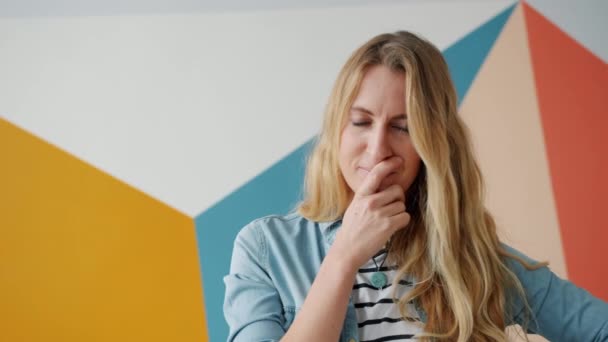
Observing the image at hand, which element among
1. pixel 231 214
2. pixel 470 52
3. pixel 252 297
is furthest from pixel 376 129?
pixel 470 52

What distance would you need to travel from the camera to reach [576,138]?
240cm

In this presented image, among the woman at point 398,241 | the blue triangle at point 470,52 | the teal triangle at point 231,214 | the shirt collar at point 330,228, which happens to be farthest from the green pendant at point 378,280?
the blue triangle at point 470,52

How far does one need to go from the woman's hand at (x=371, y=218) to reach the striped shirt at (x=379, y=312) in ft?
0.29

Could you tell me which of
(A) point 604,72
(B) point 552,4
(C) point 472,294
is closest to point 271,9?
(B) point 552,4

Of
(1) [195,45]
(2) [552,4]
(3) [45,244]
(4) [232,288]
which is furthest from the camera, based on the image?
(2) [552,4]

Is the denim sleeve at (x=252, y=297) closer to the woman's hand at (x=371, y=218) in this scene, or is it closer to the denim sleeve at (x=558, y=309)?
the woman's hand at (x=371, y=218)

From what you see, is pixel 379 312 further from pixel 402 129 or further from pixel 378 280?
pixel 402 129

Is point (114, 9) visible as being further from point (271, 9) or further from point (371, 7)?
point (371, 7)

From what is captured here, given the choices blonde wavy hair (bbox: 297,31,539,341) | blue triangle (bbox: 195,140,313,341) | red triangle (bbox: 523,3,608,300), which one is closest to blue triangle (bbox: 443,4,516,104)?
red triangle (bbox: 523,3,608,300)

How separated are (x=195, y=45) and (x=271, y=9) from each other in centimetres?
28

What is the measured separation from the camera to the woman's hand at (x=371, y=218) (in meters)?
1.24

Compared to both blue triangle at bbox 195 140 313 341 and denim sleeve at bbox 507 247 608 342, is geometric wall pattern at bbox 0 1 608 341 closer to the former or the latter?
blue triangle at bbox 195 140 313 341

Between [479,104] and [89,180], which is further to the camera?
[479,104]

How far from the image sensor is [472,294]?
1.36 m
